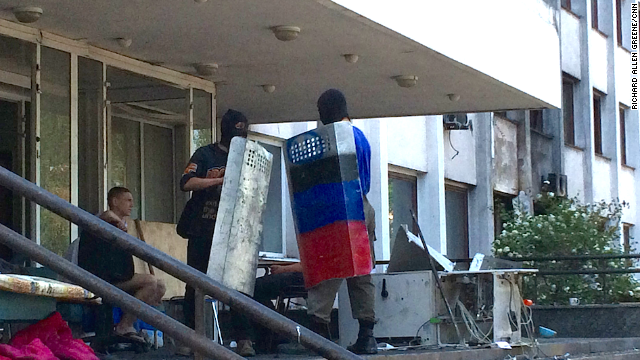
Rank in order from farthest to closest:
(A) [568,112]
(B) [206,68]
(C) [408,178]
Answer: (A) [568,112]
(C) [408,178]
(B) [206,68]

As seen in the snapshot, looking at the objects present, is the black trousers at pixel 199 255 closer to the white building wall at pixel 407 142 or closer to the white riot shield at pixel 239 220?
the white riot shield at pixel 239 220

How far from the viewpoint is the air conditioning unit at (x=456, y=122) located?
19.7 metres

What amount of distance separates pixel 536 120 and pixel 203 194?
58.2 ft

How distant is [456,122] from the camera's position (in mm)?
19812

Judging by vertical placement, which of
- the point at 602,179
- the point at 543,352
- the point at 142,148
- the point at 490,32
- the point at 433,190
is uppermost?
the point at 490,32

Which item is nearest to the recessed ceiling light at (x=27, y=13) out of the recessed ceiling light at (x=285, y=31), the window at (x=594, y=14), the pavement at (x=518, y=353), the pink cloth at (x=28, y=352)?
the recessed ceiling light at (x=285, y=31)

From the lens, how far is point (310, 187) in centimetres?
792

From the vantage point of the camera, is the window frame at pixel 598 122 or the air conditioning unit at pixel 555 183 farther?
the window frame at pixel 598 122

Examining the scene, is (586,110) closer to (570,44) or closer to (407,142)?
(570,44)

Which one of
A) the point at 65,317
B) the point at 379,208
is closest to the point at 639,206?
the point at 379,208

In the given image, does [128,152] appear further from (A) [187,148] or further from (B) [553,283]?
(B) [553,283]

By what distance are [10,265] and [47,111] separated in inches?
91.0

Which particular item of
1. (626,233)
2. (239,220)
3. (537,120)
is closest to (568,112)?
(537,120)

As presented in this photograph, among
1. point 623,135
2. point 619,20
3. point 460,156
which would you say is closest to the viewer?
point 460,156
